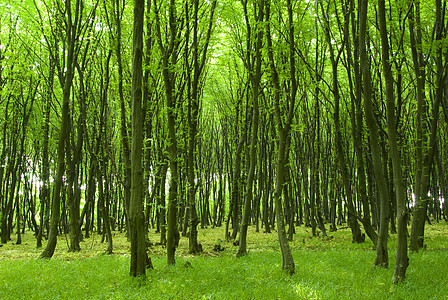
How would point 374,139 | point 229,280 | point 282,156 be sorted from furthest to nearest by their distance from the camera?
1. point 282,156
2. point 374,139
3. point 229,280

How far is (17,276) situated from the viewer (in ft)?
20.7

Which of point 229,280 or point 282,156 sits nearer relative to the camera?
point 229,280

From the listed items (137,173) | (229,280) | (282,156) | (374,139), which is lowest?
(229,280)

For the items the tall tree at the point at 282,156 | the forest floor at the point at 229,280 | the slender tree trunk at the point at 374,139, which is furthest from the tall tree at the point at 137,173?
the slender tree trunk at the point at 374,139

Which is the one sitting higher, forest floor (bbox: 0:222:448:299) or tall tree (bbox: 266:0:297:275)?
tall tree (bbox: 266:0:297:275)

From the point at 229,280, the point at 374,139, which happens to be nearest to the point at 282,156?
the point at 374,139

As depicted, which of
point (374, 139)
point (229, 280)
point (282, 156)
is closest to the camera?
point (229, 280)

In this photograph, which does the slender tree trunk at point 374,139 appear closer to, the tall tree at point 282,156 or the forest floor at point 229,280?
the forest floor at point 229,280

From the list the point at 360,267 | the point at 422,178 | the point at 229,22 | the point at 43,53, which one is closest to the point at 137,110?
the point at 360,267

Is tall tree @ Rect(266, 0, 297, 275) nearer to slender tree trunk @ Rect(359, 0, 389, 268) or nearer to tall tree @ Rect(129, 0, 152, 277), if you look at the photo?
slender tree trunk @ Rect(359, 0, 389, 268)


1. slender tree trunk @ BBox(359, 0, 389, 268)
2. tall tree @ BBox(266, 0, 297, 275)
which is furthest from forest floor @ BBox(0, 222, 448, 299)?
slender tree trunk @ BBox(359, 0, 389, 268)

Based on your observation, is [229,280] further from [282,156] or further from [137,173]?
[282,156]

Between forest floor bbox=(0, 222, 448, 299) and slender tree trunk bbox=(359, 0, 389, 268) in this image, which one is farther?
slender tree trunk bbox=(359, 0, 389, 268)

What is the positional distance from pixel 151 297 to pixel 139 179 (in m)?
2.14
